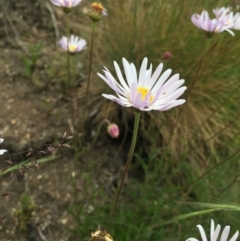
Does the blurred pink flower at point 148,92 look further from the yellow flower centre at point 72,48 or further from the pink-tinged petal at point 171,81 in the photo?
the yellow flower centre at point 72,48

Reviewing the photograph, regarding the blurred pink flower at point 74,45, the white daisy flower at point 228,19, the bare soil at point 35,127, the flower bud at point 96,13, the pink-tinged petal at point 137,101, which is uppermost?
the pink-tinged petal at point 137,101

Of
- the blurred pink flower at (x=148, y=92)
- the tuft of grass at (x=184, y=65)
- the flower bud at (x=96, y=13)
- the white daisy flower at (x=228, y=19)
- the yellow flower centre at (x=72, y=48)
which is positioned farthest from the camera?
the tuft of grass at (x=184, y=65)

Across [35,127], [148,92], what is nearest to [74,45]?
[35,127]

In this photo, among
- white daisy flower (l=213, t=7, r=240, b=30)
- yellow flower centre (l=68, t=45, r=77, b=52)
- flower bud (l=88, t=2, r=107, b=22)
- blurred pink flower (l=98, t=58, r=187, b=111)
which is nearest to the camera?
blurred pink flower (l=98, t=58, r=187, b=111)

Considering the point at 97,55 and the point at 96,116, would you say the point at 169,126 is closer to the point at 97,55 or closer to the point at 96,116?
the point at 96,116

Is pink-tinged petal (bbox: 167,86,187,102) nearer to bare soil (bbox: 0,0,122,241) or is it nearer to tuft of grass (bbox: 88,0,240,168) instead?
bare soil (bbox: 0,0,122,241)

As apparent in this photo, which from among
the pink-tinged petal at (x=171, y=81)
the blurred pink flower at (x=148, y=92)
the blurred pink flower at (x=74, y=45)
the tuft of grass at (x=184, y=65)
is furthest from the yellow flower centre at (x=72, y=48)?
the pink-tinged petal at (x=171, y=81)

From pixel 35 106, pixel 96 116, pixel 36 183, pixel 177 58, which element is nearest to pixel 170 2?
pixel 177 58

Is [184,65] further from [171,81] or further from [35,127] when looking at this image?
[171,81]

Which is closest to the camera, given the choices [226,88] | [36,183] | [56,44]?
[36,183]

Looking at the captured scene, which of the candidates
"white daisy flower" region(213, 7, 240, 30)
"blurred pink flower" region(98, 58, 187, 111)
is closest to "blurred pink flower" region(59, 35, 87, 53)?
"white daisy flower" region(213, 7, 240, 30)

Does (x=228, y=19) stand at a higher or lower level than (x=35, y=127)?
higher
